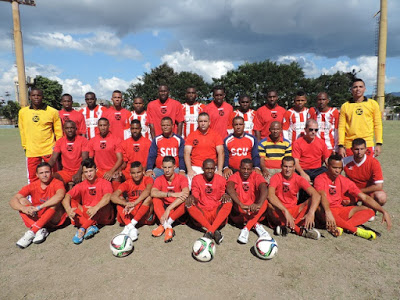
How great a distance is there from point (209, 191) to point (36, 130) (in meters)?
3.91

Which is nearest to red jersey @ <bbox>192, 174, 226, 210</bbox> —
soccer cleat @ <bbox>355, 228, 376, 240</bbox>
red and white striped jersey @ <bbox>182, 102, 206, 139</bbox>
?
soccer cleat @ <bbox>355, 228, 376, 240</bbox>

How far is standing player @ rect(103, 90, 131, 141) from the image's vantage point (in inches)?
277

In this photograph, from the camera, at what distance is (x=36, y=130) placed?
18.5ft

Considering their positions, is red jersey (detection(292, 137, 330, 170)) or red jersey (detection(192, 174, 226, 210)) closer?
red jersey (detection(192, 174, 226, 210))

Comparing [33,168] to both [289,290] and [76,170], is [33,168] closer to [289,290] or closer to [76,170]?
[76,170]

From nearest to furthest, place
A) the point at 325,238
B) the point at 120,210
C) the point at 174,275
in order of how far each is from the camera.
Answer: the point at 174,275, the point at 325,238, the point at 120,210

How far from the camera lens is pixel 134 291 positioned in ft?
9.84

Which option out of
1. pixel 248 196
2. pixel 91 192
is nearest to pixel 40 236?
pixel 91 192

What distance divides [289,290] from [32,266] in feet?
10.8

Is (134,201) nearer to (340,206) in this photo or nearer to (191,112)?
(191,112)

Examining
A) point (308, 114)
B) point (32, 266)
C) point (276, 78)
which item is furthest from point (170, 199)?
point (276, 78)

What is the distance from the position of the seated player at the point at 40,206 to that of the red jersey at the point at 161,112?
2.72m

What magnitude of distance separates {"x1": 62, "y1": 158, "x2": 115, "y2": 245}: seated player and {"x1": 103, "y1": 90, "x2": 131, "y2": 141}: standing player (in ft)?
8.18

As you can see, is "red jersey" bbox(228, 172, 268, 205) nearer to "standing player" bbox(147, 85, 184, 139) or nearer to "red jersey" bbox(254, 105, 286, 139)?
"red jersey" bbox(254, 105, 286, 139)
